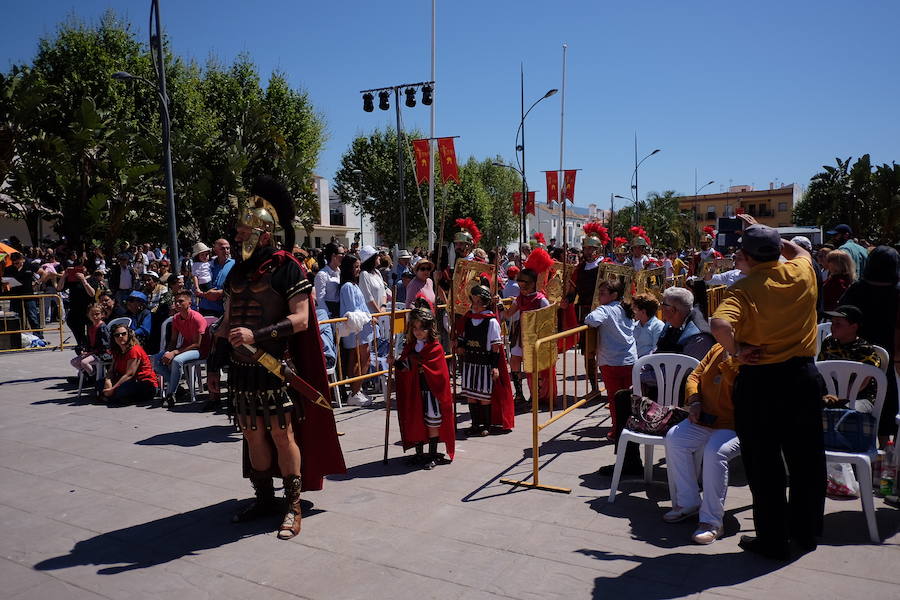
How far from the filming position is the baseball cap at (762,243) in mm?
3717

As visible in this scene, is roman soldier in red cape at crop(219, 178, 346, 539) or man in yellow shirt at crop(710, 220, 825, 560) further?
roman soldier in red cape at crop(219, 178, 346, 539)

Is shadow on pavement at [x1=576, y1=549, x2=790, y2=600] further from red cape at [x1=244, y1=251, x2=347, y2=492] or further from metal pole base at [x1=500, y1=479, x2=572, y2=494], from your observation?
red cape at [x1=244, y1=251, x2=347, y2=492]

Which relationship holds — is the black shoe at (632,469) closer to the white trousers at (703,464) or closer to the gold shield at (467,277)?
the white trousers at (703,464)

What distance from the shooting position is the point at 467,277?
7773 millimetres

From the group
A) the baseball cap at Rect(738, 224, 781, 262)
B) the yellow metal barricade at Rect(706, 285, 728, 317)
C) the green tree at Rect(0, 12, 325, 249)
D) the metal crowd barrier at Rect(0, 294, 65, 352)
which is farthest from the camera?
the green tree at Rect(0, 12, 325, 249)

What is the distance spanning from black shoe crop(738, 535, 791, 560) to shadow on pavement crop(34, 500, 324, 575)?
9.52 ft

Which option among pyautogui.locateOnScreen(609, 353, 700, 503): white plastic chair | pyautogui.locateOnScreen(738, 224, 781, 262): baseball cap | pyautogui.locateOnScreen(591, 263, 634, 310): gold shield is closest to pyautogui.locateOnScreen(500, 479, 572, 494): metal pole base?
pyautogui.locateOnScreen(609, 353, 700, 503): white plastic chair

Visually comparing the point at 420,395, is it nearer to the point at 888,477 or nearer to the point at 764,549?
the point at 764,549

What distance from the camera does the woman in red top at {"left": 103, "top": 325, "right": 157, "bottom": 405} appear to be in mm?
8773

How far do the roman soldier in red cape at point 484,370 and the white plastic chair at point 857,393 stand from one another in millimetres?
3039

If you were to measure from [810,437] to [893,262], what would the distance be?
2.33 meters

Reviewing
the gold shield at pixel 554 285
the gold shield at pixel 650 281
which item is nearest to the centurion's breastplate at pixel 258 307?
the gold shield at pixel 650 281

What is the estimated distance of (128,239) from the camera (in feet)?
87.7

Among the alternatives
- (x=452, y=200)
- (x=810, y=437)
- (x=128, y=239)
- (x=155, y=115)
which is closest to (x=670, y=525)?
(x=810, y=437)
